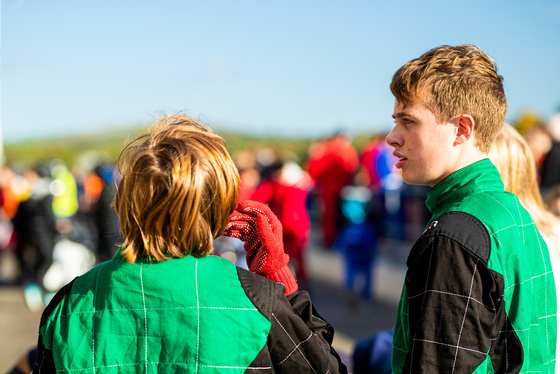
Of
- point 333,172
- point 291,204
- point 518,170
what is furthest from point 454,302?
point 333,172

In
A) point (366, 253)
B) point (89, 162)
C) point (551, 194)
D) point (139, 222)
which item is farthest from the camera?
point (89, 162)

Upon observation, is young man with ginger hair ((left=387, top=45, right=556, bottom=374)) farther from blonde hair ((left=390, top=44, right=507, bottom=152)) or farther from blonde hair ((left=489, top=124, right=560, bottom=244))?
blonde hair ((left=489, top=124, right=560, bottom=244))

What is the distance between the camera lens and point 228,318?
1.48 metres

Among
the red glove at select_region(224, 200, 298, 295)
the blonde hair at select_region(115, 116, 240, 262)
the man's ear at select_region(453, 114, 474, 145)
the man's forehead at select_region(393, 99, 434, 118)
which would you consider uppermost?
the man's forehead at select_region(393, 99, 434, 118)

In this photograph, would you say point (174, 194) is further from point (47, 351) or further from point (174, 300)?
point (47, 351)

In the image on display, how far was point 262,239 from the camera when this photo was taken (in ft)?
5.58

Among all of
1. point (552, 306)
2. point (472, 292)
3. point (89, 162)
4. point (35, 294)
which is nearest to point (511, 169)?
point (552, 306)

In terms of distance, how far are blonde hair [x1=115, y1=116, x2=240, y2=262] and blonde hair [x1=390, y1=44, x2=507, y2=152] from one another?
60 centimetres

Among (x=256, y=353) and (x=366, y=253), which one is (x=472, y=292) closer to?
(x=256, y=353)

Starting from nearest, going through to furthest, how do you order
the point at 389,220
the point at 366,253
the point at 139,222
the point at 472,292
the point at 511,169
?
the point at 472,292 < the point at 139,222 < the point at 511,169 < the point at 366,253 < the point at 389,220

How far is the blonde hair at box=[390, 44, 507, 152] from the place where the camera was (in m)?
1.60

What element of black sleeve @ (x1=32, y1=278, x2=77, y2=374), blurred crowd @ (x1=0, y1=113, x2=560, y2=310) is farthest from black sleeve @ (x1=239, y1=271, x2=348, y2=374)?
blurred crowd @ (x1=0, y1=113, x2=560, y2=310)

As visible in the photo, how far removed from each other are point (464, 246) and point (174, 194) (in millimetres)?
774

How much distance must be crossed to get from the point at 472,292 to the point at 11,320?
704cm
